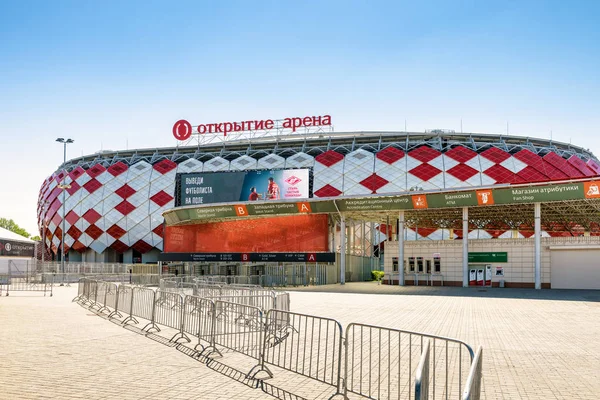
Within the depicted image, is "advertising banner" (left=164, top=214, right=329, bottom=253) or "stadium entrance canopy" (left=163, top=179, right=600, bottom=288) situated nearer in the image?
"stadium entrance canopy" (left=163, top=179, right=600, bottom=288)

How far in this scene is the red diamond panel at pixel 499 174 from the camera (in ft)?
227

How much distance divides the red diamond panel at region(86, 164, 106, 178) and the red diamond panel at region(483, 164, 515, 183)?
53135 millimetres

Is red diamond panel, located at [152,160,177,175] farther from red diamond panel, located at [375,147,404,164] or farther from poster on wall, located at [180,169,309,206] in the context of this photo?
red diamond panel, located at [375,147,404,164]

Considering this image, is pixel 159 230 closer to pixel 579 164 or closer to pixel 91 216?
pixel 91 216

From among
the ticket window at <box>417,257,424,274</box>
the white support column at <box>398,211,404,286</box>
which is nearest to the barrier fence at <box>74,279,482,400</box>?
the white support column at <box>398,211,404,286</box>

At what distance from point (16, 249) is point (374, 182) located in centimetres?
4089

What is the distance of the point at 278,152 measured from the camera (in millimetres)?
77938

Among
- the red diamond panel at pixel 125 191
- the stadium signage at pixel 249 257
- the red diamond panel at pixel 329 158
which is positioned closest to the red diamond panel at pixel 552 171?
the red diamond panel at pixel 329 158

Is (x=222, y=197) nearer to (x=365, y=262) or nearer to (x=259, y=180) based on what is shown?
(x=259, y=180)

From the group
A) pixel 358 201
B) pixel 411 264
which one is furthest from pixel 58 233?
pixel 411 264

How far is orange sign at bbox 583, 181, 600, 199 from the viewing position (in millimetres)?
31812

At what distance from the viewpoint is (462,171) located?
70.2 meters

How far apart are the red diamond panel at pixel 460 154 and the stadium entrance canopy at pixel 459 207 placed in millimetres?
18178

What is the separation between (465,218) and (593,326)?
21.5 meters
